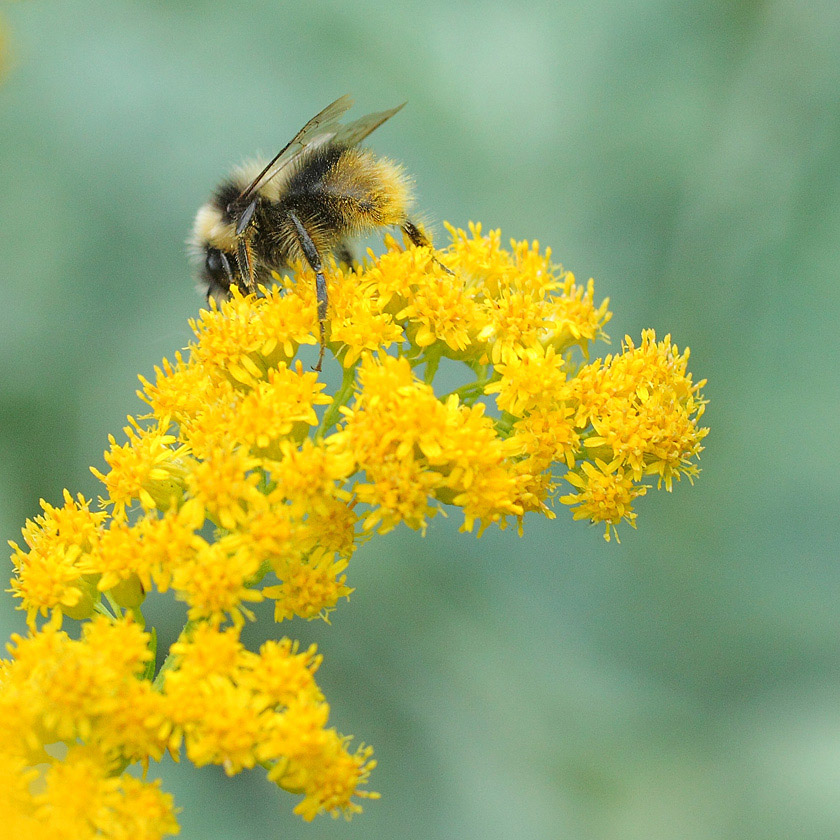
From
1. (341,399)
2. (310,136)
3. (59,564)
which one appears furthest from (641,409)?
(59,564)

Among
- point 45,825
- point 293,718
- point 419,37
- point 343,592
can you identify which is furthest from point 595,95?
point 45,825

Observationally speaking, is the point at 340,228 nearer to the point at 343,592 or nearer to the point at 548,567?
the point at 343,592

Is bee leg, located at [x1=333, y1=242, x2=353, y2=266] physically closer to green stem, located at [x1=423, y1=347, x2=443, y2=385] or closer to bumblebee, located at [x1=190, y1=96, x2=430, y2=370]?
bumblebee, located at [x1=190, y1=96, x2=430, y2=370]

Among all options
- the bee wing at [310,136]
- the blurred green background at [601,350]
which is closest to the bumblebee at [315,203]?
the bee wing at [310,136]

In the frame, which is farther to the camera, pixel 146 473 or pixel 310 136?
pixel 310 136

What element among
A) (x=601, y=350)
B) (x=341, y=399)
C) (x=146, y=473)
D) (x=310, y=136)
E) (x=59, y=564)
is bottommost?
(x=59, y=564)

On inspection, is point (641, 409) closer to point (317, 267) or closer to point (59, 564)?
point (317, 267)
